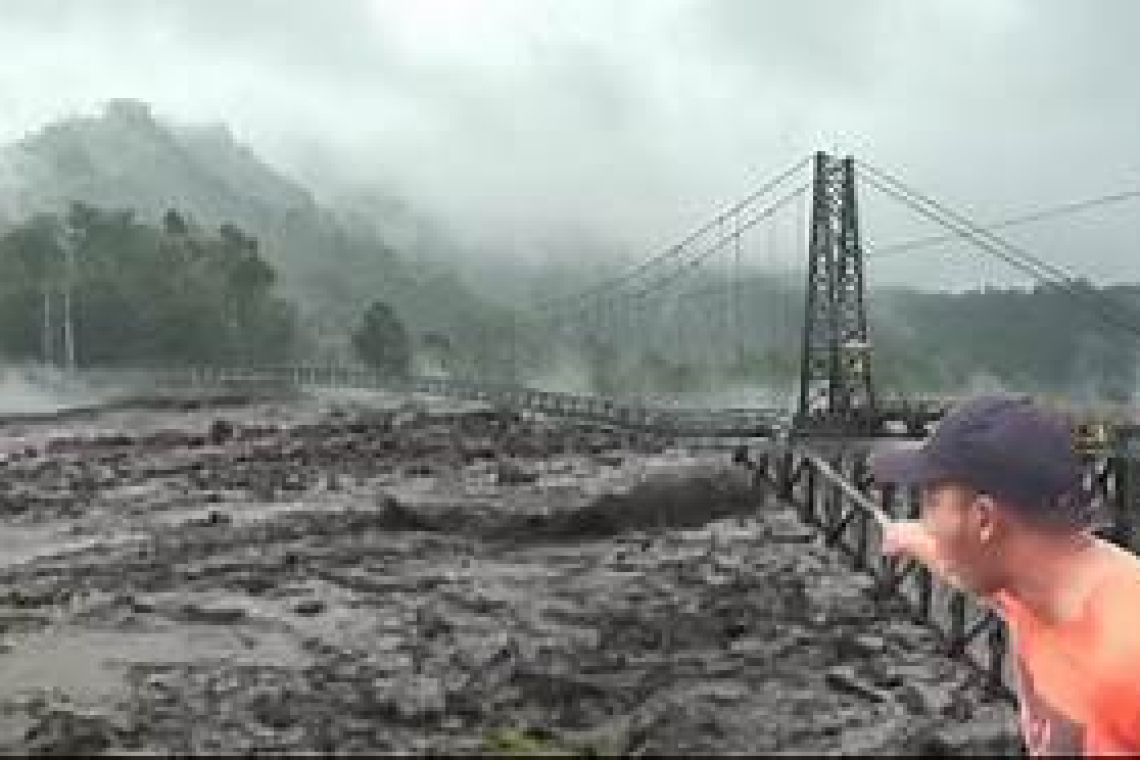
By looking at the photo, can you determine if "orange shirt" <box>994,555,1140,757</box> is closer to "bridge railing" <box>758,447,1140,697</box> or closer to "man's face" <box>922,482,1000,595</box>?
"man's face" <box>922,482,1000,595</box>

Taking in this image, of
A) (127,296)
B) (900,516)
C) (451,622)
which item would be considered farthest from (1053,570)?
(127,296)

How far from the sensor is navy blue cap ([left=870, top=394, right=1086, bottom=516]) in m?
3.96

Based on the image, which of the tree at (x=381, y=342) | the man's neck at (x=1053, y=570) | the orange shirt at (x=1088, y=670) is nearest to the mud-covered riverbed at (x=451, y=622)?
the orange shirt at (x=1088, y=670)

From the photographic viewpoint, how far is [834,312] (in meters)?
94.6

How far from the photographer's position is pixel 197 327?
117m

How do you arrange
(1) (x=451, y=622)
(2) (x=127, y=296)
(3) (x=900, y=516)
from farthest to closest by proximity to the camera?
(2) (x=127, y=296) < (1) (x=451, y=622) < (3) (x=900, y=516)

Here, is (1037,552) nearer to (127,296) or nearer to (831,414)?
(831,414)

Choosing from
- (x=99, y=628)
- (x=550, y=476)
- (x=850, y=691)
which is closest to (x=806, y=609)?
(x=850, y=691)

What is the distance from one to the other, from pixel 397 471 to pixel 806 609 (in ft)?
104

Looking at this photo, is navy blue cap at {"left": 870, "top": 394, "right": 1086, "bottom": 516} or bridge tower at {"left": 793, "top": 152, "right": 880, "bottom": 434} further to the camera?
bridge tower at {"left": 793, "top": 152, "right": 880, "bottom": 434}

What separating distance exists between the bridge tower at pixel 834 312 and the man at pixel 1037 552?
73266mm

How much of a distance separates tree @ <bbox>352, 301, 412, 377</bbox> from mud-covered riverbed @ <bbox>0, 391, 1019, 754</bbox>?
69.5 metres

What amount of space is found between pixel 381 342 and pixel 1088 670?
131083 mm

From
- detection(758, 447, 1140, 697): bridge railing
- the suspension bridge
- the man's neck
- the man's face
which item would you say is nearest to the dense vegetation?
the suspension bridge
